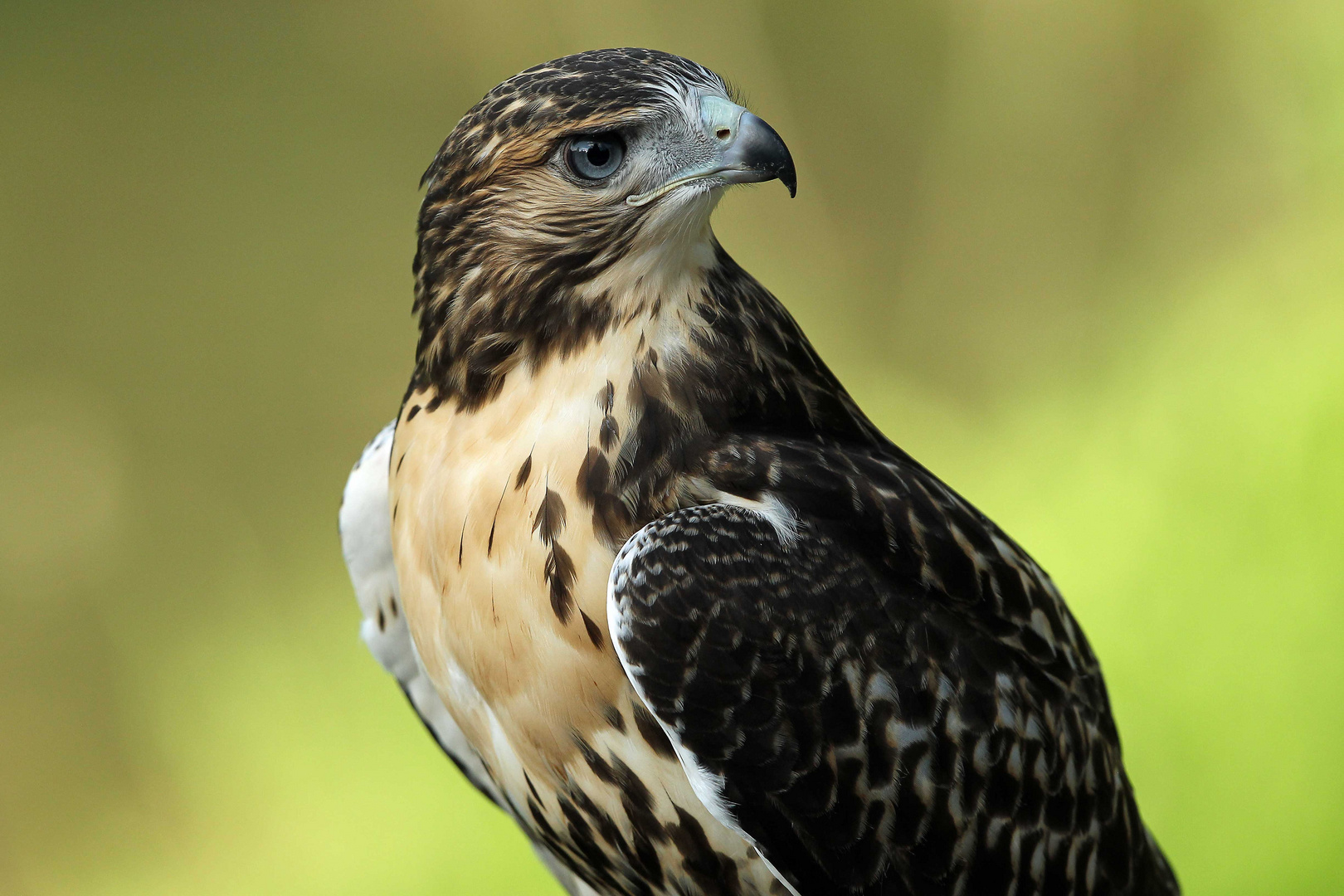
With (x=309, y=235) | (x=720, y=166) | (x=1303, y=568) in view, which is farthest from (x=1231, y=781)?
(x=309, y=235)

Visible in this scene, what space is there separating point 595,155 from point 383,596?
89 cm

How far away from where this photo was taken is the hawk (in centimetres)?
160

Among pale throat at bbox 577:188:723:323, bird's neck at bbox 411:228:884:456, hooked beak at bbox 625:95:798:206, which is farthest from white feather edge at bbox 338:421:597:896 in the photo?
hooked beak at bbox 625:95:798:206

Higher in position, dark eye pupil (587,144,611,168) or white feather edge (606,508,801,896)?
dark eye pupil (587,144,611,168)

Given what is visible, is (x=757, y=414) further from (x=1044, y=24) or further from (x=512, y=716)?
(x=1044, y=24)

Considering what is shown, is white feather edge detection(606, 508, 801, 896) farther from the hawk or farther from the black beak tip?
the black beak tip

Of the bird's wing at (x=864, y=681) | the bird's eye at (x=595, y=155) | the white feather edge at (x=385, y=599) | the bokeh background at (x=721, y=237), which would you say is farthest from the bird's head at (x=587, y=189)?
the bokeh background at (x=721, y=237)

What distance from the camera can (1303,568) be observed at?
354cm

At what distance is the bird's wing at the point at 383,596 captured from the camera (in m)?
2.10

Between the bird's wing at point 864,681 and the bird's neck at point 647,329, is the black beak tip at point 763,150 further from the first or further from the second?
the bird's wing at point 864,681

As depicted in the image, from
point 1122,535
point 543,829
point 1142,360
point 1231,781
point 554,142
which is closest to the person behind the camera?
point 554,142

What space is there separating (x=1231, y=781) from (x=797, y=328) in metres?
2.39

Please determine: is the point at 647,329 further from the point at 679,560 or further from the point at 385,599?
the point at 385,599

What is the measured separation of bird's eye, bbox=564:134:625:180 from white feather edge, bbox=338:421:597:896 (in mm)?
635
